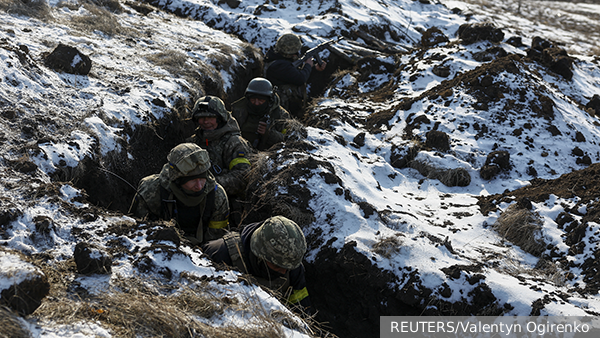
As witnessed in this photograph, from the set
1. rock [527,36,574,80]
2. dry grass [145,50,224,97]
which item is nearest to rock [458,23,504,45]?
rock [527,36,574,80]

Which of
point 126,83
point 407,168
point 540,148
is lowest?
point 407,168

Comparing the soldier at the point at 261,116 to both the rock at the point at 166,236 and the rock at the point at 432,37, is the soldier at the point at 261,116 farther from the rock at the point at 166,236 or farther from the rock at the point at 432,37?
the rock at the point at 432,37

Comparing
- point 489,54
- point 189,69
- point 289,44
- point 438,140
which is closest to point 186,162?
point 189,69

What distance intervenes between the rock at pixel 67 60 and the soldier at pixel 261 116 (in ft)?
7.46

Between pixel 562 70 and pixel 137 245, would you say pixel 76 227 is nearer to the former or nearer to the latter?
pixel 137 245

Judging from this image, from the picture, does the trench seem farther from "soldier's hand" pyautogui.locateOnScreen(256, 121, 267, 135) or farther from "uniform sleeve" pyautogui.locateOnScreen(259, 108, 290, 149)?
"soldier's hand" pyautogui.locateOnScreen(256, 121, 267, 135)

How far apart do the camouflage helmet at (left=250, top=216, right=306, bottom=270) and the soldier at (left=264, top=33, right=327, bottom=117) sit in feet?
16.3

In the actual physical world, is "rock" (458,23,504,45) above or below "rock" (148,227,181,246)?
above

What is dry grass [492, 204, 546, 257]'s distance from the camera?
4.69 meters

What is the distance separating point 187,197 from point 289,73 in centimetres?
447

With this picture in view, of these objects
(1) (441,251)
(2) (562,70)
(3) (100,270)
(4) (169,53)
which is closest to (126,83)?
(4) (169,53)

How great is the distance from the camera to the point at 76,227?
3338 millimetres

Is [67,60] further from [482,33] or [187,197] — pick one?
[482,33]

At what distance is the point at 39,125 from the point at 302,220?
10.3 ft
